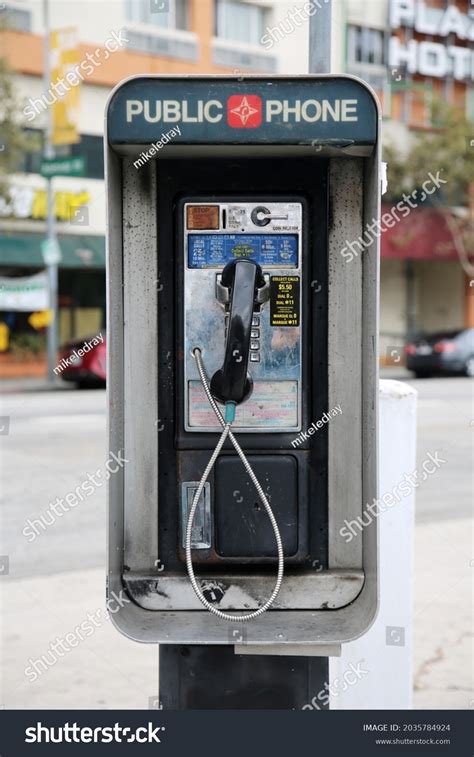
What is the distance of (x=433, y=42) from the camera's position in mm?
24344

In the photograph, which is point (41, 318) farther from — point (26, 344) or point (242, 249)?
point (242, 249)

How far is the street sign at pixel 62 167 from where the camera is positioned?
16.5 m

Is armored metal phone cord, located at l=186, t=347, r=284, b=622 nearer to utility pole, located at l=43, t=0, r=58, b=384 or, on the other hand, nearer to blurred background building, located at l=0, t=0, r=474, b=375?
blurred background building, located at l=0, t=0, r=474, b=375

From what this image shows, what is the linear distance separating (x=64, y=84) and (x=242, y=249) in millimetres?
16659

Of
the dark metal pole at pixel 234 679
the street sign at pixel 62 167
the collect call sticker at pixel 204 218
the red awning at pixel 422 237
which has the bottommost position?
the dark metal pole at pixel 234 679

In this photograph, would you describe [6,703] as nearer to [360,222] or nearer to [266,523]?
[266,523]

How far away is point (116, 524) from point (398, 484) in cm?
94

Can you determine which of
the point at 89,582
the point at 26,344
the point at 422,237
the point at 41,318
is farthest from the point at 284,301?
the point at 422,237

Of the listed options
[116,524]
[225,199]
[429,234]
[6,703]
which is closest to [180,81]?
[225,199]

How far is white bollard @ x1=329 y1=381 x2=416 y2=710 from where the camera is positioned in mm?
3256

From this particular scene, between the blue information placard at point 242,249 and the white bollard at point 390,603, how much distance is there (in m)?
0.60

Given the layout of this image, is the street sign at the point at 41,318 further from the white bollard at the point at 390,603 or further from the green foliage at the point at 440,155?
the white bollard at the point at 390,603

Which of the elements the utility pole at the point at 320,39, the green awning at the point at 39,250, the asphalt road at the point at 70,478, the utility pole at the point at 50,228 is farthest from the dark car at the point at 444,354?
the utility pole at the point at 320,39

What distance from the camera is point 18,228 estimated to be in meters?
20.5
